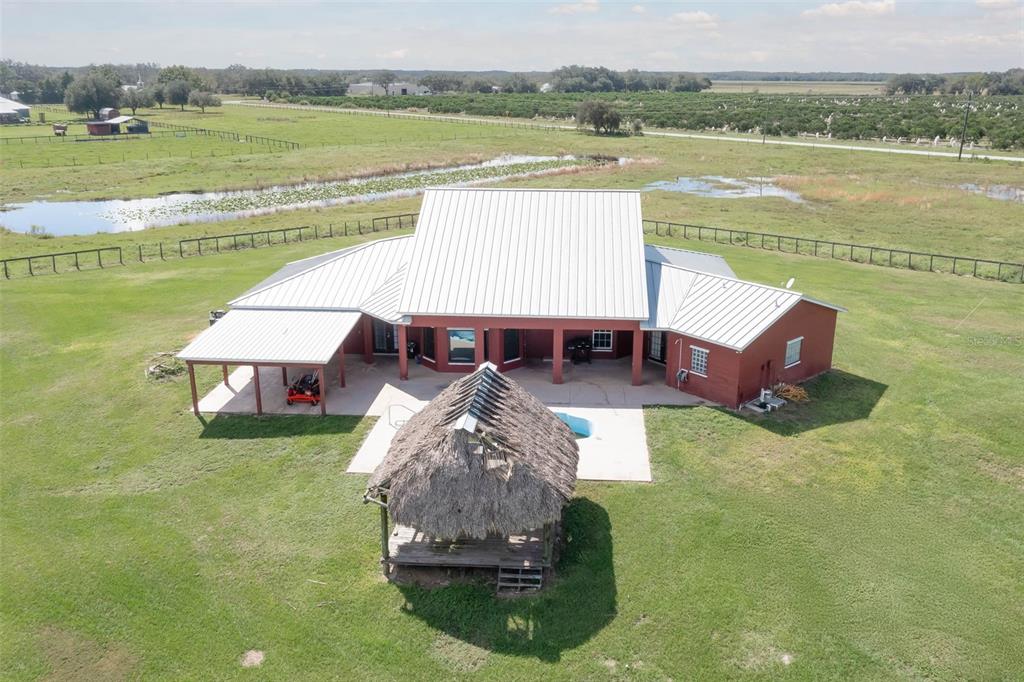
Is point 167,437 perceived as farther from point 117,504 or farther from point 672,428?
point 672,428

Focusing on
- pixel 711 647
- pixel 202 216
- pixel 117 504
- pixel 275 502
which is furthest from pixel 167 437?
pixel 202 216

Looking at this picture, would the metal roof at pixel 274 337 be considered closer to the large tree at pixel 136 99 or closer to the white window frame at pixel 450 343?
the white window frame at pixel 450 343

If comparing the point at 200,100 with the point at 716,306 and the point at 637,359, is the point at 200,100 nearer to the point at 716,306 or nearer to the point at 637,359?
the point at 637,359

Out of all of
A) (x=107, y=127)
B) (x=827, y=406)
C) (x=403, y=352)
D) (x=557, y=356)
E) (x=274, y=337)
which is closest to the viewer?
(x=827, y=406)

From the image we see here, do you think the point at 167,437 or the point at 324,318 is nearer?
the point at 167,437

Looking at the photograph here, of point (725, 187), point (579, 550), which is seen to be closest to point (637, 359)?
point (579, 550)

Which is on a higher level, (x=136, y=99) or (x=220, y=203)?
(x=136, y=99)
